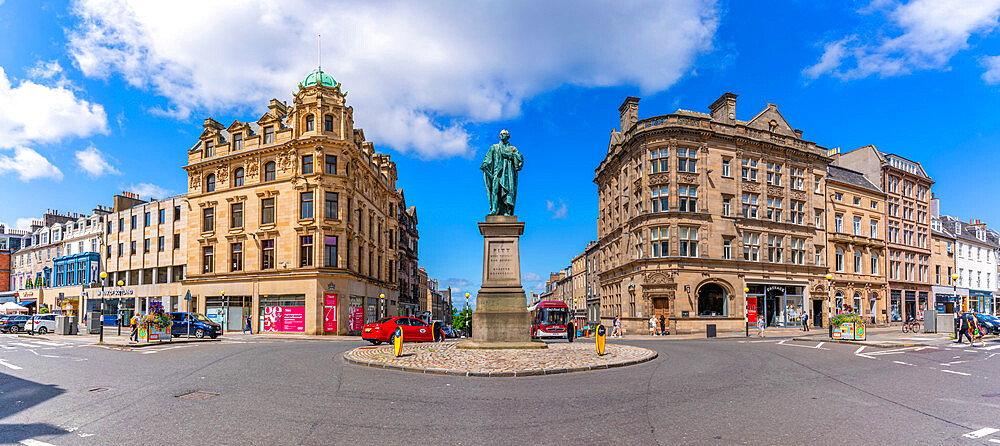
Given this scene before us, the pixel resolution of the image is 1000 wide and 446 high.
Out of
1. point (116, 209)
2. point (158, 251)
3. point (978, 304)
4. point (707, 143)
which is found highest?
point (707, 143)

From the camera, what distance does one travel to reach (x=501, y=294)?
19.4 m

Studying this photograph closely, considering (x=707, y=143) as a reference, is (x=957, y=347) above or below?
below

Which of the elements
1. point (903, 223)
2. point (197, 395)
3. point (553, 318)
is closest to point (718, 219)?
point (553, 318)

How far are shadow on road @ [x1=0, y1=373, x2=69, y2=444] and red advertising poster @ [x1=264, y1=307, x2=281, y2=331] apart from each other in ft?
95.2

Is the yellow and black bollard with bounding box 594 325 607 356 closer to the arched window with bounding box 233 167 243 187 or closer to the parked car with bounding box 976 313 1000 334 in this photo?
the parked car with bounding box 976 313 1000 334

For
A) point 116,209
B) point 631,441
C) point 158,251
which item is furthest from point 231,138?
point 631,441

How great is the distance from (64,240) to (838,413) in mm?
80115

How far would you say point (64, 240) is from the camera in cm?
6594

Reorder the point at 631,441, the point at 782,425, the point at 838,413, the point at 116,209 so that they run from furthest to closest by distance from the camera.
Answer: the point at 116,209 → the point at 838,413 → the point at 782,425 → the point at 631,441

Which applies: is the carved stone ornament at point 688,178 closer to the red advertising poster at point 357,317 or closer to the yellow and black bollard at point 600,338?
the red advertising poster at point 357,317

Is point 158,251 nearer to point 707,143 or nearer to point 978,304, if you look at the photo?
point 707,143

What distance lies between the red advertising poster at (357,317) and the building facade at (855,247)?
39499 mm

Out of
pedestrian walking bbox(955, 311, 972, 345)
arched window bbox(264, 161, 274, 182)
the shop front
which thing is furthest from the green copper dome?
pedestrian walking bbox(955, 311, 972, 345)

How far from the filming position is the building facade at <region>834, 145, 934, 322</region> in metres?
57.7
